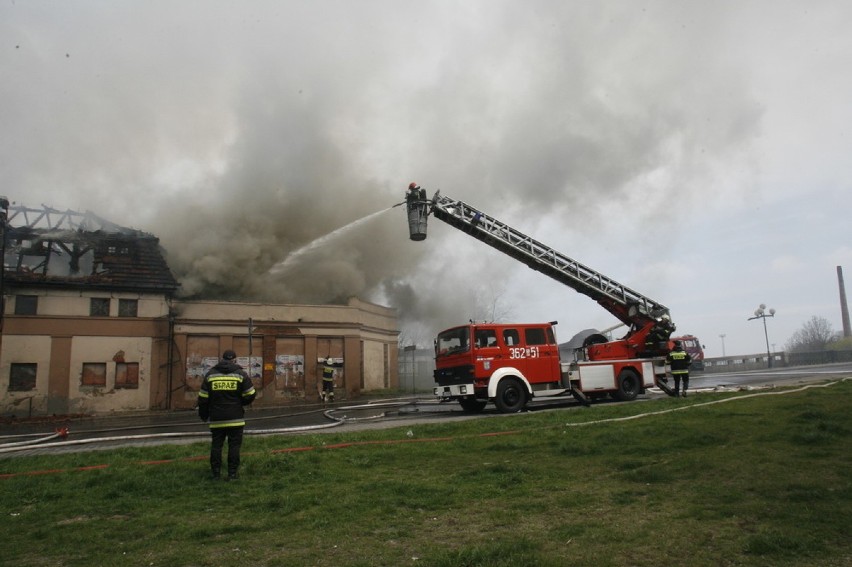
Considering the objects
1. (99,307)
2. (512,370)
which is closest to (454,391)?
(512,370)

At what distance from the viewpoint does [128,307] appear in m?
24.6

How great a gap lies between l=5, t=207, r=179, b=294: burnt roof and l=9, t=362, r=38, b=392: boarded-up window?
10.8 feet

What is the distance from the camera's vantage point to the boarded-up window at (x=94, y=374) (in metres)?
23.7

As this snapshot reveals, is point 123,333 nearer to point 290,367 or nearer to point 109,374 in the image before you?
point 109,374

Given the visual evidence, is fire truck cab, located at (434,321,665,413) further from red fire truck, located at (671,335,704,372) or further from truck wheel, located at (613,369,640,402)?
red fire truck, located at (671,335,704,372)

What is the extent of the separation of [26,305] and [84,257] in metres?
2.91

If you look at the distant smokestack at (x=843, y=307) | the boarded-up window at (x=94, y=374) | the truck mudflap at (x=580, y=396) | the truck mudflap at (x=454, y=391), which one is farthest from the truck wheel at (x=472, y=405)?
the distant smokestack at (x=843, y=307)

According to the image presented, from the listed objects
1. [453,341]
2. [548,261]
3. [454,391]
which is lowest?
[454,391]

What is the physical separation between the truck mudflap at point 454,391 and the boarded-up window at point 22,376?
59.8 feet

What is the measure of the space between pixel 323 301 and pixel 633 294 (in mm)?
16562

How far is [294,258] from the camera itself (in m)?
27.6

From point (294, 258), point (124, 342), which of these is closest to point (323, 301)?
point (294, 258)

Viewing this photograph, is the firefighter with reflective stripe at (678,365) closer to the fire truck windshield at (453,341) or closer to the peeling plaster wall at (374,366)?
the fire truck windshield at (453,341)

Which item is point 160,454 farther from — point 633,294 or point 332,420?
point 633,294
